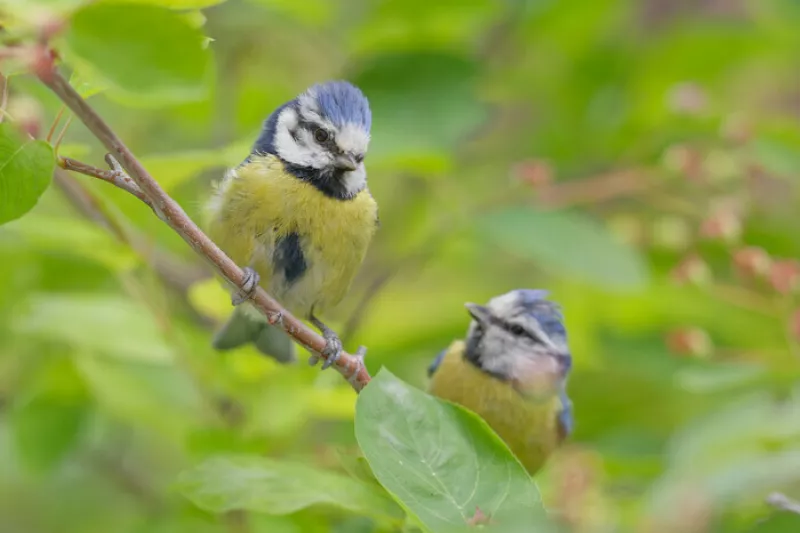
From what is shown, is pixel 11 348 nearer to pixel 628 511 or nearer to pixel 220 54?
pixel 220 54

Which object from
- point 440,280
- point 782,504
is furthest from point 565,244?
point 782,504

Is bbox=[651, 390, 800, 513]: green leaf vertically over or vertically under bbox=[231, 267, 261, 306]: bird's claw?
under

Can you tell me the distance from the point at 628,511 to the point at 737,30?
1686mm

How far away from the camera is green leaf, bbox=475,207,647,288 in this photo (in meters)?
2.30

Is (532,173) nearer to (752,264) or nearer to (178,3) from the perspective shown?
(752,264)

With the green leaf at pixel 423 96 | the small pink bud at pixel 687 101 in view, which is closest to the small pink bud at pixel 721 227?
the small pink bud at pixel 687 101

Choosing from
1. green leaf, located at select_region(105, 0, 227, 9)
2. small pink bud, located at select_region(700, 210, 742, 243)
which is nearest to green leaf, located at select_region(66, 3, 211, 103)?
green leaf, located at select_region(105, 0, 227, 9)

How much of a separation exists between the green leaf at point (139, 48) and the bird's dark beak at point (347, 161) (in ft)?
2.49

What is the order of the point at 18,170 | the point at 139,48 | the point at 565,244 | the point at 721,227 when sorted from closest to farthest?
the point at 139,48, the point at 18,170, the point at 721,227, the point at 565,244

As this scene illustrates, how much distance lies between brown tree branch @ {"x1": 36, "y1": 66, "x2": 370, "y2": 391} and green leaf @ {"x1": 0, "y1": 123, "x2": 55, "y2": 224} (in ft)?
0.22

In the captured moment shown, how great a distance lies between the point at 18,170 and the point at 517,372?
1.24 m

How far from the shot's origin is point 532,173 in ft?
7.49

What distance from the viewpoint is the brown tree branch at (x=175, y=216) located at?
1.04 m

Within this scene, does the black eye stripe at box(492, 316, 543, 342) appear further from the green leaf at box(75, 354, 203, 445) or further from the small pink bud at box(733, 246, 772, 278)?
the green leaf at box(75, 354, 203, 445)
